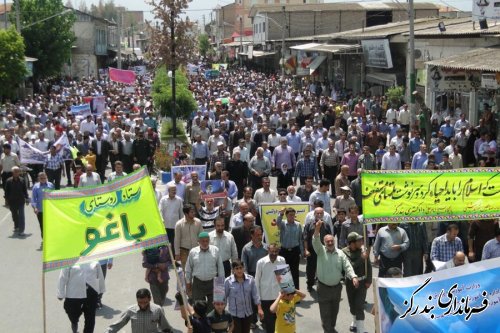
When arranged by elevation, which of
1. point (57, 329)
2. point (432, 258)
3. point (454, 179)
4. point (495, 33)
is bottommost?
point (57, 329)

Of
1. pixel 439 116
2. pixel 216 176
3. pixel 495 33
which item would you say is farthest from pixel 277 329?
pixel 439 116

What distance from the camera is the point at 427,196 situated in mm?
9367

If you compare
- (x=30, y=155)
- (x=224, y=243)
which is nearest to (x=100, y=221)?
(x=224, y=243)

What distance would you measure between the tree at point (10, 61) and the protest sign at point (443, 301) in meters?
31.1

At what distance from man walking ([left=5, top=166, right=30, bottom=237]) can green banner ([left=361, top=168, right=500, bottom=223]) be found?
8.60m

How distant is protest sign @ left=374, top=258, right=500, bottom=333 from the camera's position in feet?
23.8

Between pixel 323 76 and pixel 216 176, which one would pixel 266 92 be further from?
pixel 216 176

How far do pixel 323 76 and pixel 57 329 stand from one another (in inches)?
1787

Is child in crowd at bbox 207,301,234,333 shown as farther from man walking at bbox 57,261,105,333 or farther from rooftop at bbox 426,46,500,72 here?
rooftop at bbox 426,46,500,72

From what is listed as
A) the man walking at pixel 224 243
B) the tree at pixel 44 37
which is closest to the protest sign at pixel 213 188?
the man walking at pixel 224 243

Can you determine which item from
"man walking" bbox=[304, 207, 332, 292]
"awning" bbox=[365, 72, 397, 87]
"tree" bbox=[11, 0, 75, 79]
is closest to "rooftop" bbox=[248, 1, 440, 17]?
"tree" bbox=[11, 0, 75, 79]

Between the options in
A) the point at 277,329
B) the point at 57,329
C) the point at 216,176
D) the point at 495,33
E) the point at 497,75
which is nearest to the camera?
the point at 277,329

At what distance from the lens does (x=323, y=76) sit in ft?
179

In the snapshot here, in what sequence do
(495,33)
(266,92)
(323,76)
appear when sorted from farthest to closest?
1. (323,76)
2. (266,92)
3. (495,33)
